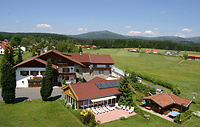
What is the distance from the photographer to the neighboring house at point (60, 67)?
3506 cm

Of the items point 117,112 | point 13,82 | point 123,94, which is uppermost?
point 13,82

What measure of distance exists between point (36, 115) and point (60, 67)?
65.4 ft

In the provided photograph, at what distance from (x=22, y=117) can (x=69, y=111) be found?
20.2ft

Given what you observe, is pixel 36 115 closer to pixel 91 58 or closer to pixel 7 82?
pixel 7 82

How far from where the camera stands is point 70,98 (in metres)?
24.9

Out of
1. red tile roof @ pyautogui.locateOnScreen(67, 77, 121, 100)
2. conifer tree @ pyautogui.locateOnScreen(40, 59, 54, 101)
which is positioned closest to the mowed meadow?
red tile roof @ pyautogui.locateOnScreen(67, 77, 121, 100)

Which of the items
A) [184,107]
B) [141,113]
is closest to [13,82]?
[141,113]

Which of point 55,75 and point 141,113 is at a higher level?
point 55,75

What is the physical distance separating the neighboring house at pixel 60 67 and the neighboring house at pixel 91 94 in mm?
12682

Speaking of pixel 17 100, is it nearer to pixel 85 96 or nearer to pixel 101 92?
pixel 85 96

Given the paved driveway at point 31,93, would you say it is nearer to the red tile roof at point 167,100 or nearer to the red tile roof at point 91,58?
the red tile roof at point 91,58

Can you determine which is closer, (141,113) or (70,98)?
(141,113)

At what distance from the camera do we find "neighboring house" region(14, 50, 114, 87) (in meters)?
35.1

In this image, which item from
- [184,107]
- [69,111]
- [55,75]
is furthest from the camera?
[55,75]
